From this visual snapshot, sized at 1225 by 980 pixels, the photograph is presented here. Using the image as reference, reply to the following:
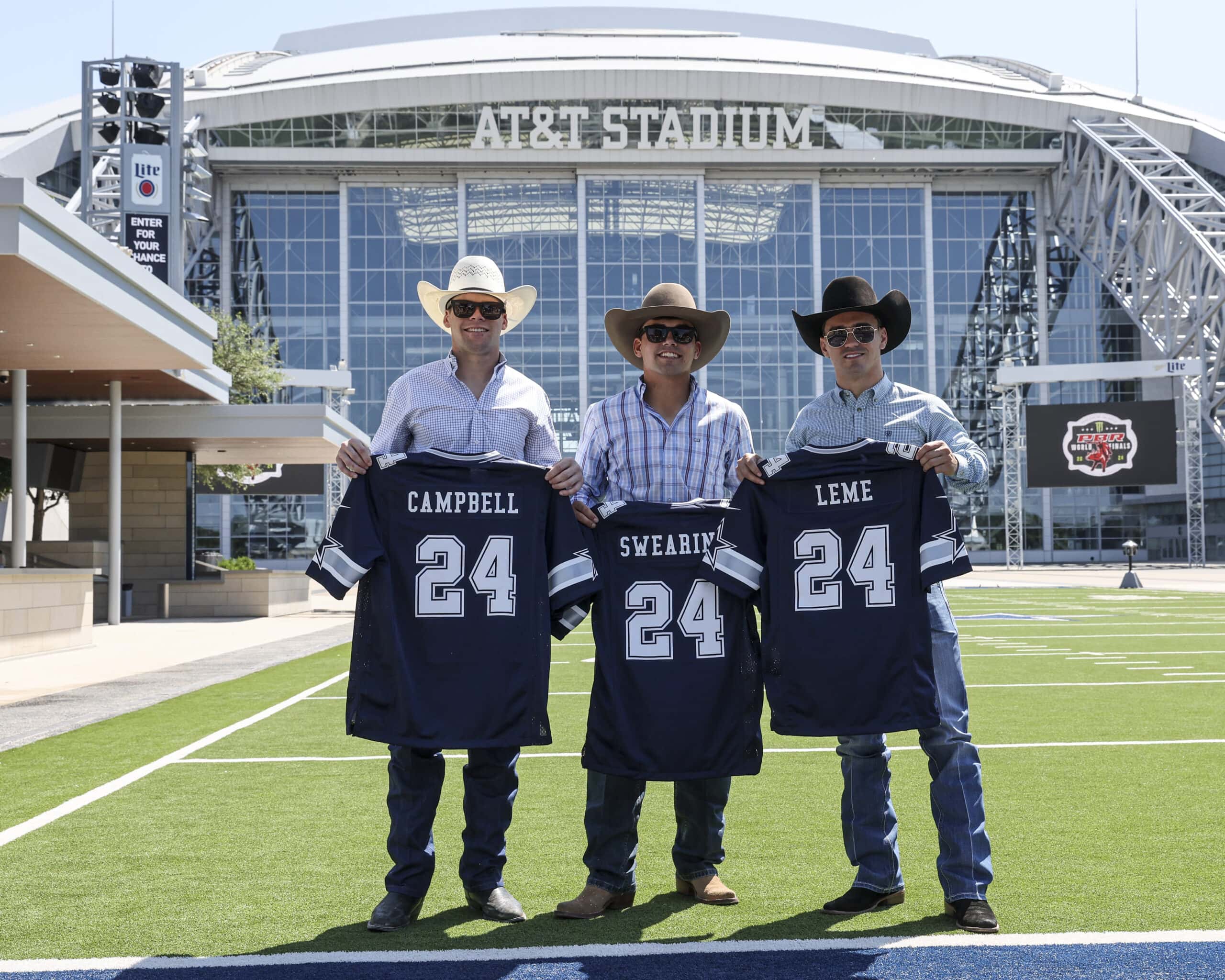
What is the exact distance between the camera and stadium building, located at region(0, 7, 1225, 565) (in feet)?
183

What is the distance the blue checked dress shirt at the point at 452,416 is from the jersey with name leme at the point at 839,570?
2.71ft

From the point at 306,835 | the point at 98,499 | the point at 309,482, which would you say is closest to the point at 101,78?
the point at 98,499

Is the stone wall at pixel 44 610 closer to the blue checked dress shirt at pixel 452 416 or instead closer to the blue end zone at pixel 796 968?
the blue checked dress shirt at pixel 452 416

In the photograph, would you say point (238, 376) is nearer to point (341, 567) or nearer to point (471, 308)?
point (471, 308)

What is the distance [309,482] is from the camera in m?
46.2

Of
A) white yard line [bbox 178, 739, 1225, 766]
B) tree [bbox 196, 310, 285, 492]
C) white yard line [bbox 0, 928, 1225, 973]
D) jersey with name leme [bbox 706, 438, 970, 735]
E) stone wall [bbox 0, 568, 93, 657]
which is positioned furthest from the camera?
tree [bbox 196, 310, 285, 492]

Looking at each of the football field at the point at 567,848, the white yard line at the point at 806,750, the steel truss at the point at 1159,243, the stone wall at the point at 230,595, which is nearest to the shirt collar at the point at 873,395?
the football field at the point at 567,848

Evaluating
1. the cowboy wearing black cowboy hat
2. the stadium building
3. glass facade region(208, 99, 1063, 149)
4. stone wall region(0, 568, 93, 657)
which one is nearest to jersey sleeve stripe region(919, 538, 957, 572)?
the cowboy wearing black cowboy hat

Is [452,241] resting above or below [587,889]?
above

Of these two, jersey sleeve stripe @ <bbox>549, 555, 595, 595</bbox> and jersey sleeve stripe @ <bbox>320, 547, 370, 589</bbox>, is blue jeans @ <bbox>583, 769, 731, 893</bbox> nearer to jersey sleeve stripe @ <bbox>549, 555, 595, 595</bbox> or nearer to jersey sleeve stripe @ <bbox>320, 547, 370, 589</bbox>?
jersey sleeve stripe @ <bbox>549, 555, 595, 595</bbox>

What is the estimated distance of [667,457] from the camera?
4.45 meters

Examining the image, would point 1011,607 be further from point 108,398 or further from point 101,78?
point 101,78

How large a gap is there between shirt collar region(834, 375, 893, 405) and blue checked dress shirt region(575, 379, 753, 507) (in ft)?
1.29

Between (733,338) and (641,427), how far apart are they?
51.6 m
